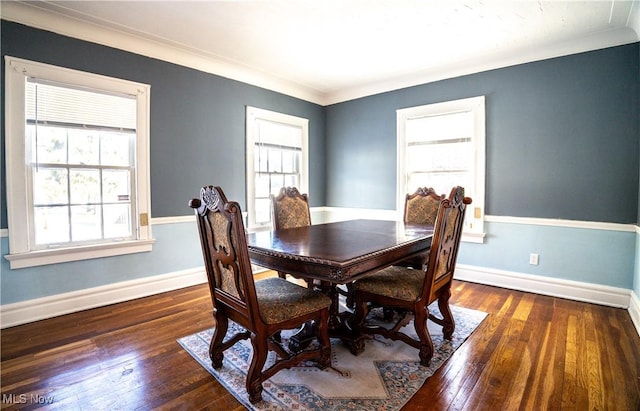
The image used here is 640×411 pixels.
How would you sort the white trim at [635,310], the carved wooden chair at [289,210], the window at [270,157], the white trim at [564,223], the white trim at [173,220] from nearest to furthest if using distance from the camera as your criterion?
the white trim at [635,310], the white trim at [564,223], the carved wooden chair at [289,210], the white trim at [173,220], the window at [270,157]

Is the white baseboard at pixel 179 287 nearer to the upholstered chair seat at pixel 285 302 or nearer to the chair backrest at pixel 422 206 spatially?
the chair backrest at pixel 422 206

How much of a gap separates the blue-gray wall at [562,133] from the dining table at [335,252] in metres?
1.62

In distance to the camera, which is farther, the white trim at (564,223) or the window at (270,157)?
the window at (270,157)

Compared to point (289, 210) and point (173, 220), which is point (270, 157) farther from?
point (173, 220)

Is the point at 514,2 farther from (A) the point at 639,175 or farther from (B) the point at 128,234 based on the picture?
(B) the point at 128,234

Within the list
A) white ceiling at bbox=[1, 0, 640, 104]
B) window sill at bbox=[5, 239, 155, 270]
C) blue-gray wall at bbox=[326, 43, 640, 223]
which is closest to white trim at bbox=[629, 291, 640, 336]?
blue-gray wall at bbox=[326, 43, 640, 223]

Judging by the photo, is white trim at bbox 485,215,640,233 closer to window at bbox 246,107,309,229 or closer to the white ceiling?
the white ceiling

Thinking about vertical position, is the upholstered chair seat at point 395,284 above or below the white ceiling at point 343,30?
below

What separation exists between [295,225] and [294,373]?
5.09 ft

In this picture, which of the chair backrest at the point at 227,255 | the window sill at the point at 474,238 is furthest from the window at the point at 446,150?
the chair backrest at the point at 227,255

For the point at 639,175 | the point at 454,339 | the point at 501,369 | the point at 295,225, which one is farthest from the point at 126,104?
the point at 639,175

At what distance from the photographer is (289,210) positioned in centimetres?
321

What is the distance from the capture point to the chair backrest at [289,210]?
10.3 ft

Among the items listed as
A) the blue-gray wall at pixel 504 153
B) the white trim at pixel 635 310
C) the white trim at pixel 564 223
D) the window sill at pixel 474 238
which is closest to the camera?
the white trim at pixel 635 310
